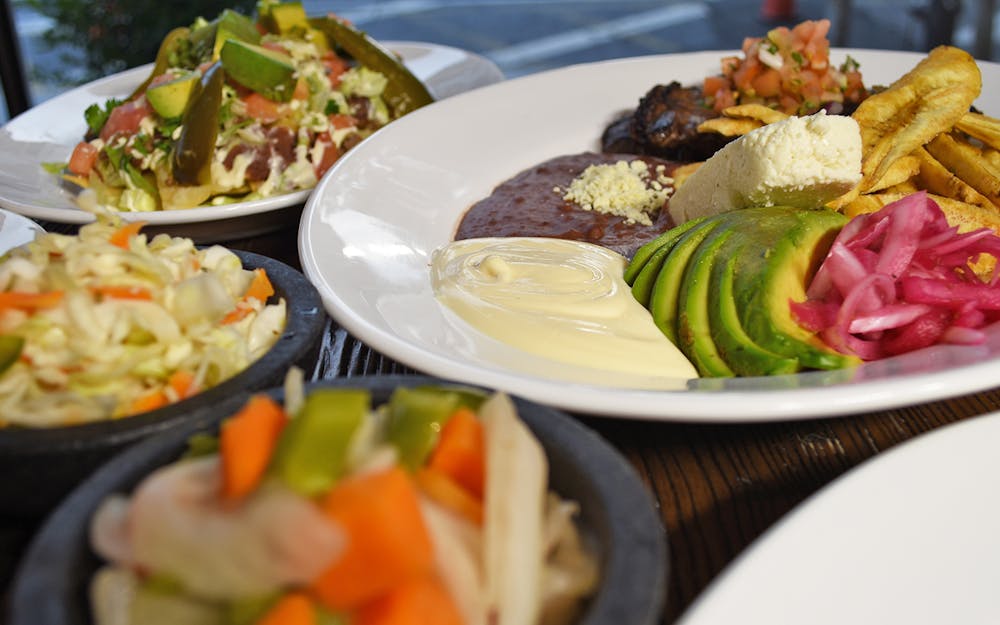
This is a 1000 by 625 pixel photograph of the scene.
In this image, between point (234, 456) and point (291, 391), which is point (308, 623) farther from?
point (291, 391)

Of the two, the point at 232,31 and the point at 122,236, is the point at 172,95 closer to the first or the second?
the point at 232,31

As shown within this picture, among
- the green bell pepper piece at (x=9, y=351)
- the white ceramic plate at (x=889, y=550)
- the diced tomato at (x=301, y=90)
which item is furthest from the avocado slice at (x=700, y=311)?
the diced tomato at (x=301, y=90)

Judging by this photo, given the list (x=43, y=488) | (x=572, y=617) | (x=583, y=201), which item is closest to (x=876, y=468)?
(x=572, y=617)

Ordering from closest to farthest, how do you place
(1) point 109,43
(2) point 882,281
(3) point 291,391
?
(3) point 291,391 → (2) point 882,281 → (1) point 109,43

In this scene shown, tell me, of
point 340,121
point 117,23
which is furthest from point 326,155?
point 117,23

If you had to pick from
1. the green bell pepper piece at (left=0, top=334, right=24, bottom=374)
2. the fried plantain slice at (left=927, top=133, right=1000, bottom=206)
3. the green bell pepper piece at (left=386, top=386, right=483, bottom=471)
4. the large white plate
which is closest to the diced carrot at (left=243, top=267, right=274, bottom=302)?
the large white plate

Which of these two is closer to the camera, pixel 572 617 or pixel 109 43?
pixel 572 617

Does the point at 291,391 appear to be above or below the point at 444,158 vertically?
above
